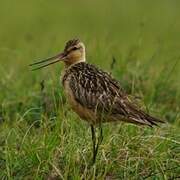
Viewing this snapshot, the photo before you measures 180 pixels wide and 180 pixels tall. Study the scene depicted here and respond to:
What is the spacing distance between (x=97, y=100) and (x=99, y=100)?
0.02 meters

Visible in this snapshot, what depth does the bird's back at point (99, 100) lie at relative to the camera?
5996 millimetres

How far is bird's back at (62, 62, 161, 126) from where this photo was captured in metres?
6.00

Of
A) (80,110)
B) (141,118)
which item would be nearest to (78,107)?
(80,110)

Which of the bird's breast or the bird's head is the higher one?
the bird's head

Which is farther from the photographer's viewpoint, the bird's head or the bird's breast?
the bird's head

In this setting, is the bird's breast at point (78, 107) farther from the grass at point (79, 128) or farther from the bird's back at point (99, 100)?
the grass at point (79, 128)

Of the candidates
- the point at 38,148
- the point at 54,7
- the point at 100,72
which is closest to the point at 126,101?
the point at 100,72

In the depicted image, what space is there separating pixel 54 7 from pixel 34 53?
273 inches

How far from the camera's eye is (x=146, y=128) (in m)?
6.82

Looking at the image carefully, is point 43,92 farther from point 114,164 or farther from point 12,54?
point 12,54

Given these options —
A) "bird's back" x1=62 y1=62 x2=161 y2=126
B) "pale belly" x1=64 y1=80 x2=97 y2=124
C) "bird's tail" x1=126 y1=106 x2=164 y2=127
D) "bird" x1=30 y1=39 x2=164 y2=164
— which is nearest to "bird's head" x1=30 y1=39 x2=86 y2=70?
"bird" x1=30 y1=39 x2=164 y2=164

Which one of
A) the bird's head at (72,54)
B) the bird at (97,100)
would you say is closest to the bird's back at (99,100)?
the bird at (97,100)

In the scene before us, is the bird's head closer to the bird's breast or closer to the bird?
the bird

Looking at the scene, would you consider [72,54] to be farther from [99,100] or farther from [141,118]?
[141,118]
